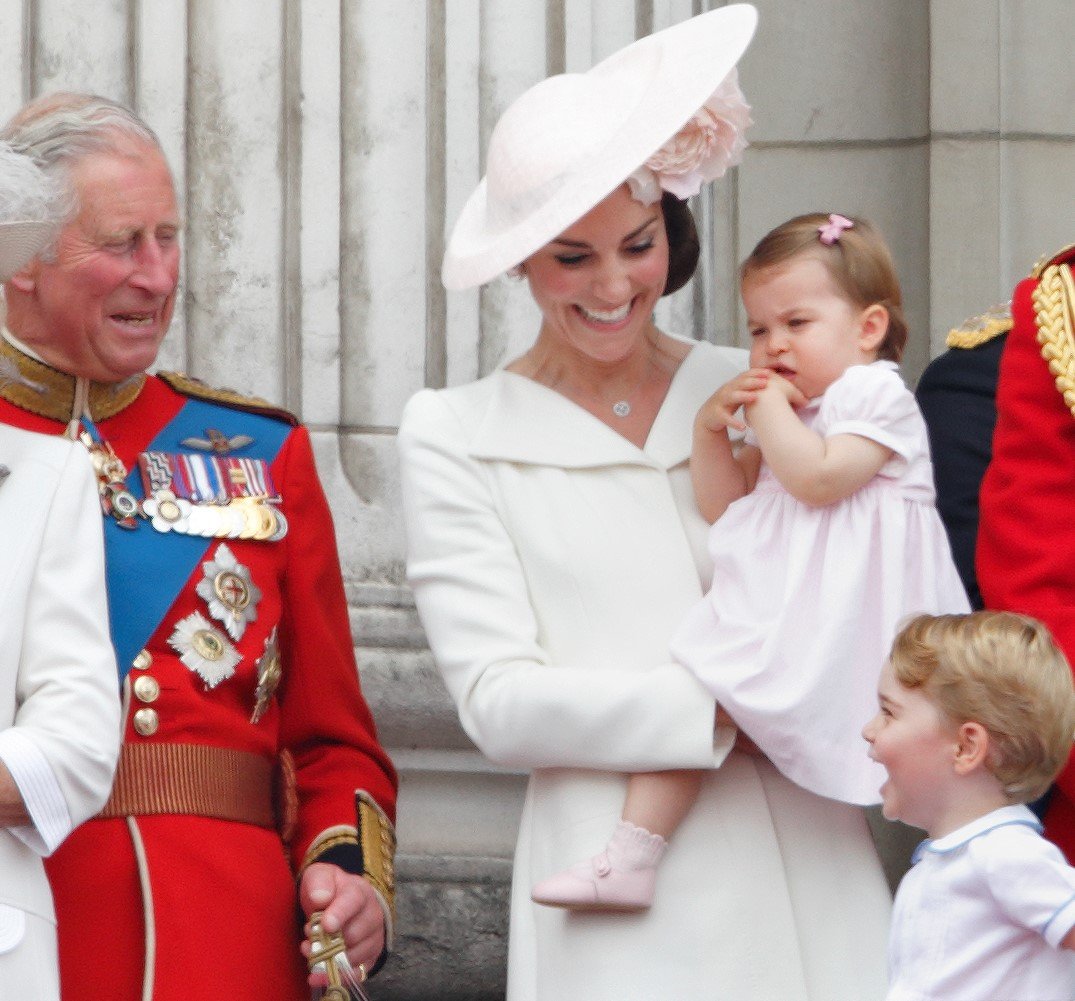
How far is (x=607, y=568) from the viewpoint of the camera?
3404 mm


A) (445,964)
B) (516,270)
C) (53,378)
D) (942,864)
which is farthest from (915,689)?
(445,964)

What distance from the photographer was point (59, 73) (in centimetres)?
441

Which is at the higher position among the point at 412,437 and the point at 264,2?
the point at 264,2

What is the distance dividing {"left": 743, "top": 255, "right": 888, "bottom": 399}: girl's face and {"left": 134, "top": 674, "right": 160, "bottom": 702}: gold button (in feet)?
→ 2.88

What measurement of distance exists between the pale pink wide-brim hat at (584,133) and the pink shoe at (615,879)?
751 mm

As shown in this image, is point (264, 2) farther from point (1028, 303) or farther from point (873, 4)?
point (1028, 303)

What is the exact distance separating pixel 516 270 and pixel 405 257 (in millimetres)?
851

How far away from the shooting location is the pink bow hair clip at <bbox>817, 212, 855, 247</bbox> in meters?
3.44

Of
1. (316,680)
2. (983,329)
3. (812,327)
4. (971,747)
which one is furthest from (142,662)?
(983,329)

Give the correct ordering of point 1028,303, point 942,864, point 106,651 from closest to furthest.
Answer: point 942,864 → point 106,651 → point 1028,303

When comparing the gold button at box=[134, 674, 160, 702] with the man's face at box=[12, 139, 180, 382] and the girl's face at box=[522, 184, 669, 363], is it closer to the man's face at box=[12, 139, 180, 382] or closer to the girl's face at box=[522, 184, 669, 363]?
the man's face at box=[12, 139, 180, 382]

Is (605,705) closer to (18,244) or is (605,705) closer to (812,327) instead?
(812,327)

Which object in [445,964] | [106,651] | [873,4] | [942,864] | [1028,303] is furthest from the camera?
[873,4]

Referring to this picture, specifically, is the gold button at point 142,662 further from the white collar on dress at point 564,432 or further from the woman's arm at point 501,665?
the white collar on dress at point 564,432
